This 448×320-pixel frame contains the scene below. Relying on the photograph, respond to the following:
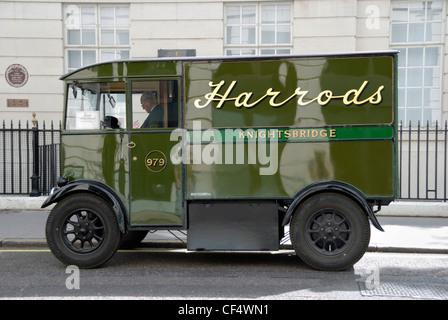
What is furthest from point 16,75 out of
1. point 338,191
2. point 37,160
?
point 338,191

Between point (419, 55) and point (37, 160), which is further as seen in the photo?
point (419, 55)

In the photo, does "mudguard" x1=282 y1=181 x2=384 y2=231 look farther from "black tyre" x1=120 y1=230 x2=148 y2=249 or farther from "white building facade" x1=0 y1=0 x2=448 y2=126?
"white building facade" x1=0 y1=0 x2=448 y2=126

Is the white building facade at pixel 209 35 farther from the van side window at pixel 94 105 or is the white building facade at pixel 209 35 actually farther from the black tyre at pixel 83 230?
the black tyre at pixel 83 230

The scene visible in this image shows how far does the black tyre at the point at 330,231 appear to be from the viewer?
5480mm

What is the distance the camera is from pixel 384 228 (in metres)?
8.20

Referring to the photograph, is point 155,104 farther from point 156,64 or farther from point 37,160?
point 37,160

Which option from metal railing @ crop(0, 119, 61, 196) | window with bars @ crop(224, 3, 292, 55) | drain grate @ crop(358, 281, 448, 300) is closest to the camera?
drain grate @ crop(358, 281, 448, 300)

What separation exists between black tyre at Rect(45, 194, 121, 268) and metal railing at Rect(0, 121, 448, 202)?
4.73 metres

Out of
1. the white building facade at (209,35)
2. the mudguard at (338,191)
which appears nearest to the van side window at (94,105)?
the mudguard at (338,191)

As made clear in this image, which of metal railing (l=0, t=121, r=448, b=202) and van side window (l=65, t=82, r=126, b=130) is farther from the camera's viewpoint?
metal railing (l=0, t=121, r=448, b=202)

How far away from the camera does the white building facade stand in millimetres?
11469

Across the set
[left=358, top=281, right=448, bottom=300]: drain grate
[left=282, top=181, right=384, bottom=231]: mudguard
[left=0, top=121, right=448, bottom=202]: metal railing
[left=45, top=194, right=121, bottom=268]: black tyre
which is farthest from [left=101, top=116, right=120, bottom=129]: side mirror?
[left=0, top=121, right=448, bottom=202]: metal railing

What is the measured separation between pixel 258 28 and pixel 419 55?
4.20m

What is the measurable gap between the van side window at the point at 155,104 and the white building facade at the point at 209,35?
19.1ft
